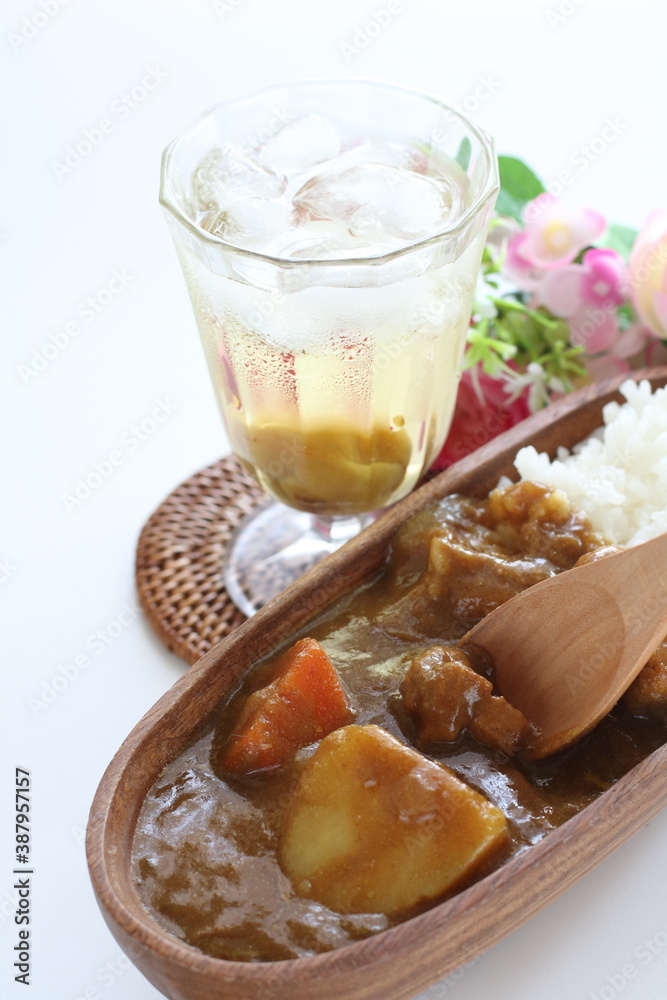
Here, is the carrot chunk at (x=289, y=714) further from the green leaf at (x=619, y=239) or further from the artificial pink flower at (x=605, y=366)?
the green leaf at (x=619, y=239)

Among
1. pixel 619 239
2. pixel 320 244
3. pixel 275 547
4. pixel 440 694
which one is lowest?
pixel 275 547

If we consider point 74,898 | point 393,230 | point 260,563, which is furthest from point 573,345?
point 74,898

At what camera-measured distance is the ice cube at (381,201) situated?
1.61 metres

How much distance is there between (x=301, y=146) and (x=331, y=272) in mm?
430

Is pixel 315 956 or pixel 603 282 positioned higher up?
pixel 603 282

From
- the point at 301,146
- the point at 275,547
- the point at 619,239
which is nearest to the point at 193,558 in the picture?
the point at 275,547

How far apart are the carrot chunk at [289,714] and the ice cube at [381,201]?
2.12 feet

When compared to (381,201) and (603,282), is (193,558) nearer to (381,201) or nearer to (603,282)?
(381,201)

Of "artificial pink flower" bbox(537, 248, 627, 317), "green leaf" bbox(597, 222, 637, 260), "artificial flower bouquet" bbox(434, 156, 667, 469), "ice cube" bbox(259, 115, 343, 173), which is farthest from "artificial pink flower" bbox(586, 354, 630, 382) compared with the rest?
"ice cube" bbox(259, 115, 343, 173)

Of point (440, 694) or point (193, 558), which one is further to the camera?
point (193, 558)

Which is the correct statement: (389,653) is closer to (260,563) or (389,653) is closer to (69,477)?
(260,563)

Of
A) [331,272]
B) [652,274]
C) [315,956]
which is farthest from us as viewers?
[652,274]

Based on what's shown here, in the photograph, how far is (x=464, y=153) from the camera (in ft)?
5.57

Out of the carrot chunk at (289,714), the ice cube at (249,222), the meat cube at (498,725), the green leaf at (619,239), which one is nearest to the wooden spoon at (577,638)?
the meat cube at (498,725)
